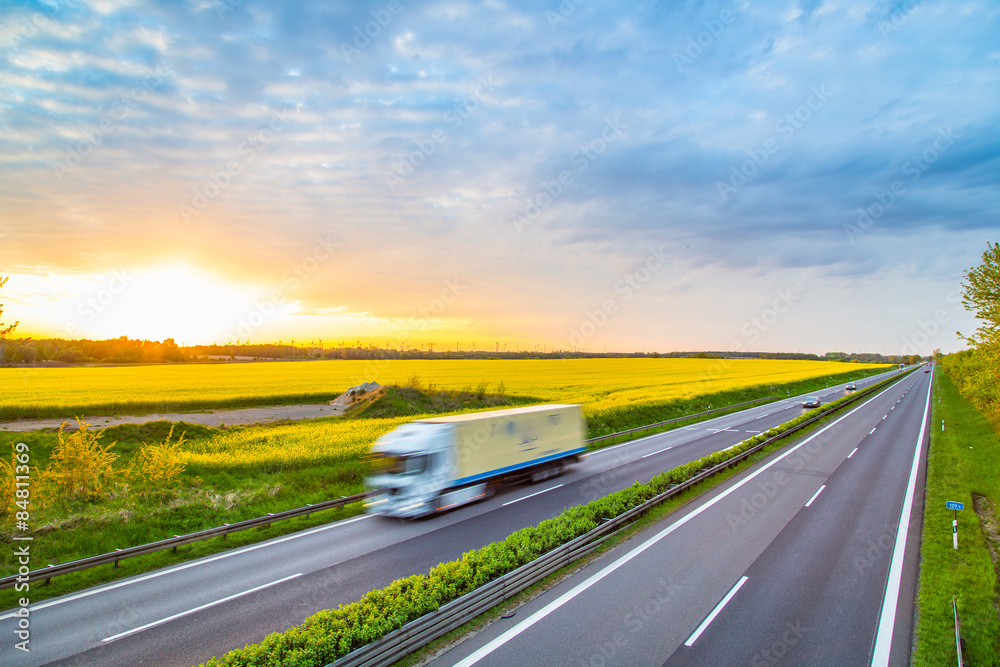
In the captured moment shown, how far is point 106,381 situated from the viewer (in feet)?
222

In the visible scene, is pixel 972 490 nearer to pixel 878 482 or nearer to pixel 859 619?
pixel 878 482

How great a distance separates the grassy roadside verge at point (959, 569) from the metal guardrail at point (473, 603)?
7.00m

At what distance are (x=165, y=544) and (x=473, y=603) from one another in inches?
397

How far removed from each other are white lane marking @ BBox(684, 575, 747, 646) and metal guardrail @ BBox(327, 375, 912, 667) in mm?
3627

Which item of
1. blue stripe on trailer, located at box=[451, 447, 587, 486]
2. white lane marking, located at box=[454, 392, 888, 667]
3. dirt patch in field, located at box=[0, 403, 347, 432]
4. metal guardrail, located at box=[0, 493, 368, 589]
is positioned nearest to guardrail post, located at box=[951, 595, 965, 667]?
white lane marking, located at box=[454, 392, 888, 667]

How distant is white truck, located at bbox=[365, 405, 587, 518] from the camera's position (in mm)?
16562

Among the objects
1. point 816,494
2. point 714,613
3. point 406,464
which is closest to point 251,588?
point 406,464

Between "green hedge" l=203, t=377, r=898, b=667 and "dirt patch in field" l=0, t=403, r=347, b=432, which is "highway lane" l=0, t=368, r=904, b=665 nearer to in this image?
"green hedge" l=203, t=377, r=898, b=667

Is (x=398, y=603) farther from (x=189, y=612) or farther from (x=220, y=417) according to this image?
(x=220, y=417)

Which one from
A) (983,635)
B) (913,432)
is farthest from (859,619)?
(913,432)

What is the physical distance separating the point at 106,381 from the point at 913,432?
300 feet

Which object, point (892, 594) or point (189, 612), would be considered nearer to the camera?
point (189, 612)

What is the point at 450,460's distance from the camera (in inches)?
675

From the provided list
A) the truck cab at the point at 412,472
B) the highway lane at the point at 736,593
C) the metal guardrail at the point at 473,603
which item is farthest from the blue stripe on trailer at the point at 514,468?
the highway lane at the point at 736,593
